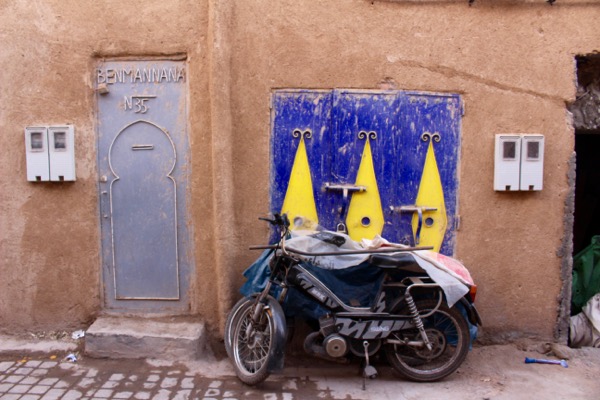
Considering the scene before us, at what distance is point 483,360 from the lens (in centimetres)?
436

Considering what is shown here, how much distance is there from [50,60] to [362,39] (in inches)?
105

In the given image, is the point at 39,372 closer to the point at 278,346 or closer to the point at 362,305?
the point at 278,346

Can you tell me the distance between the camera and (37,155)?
4461mm

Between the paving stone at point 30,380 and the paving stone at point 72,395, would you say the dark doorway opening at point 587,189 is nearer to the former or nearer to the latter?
the paving stone at point 72,395

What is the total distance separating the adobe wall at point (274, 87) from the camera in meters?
4.38

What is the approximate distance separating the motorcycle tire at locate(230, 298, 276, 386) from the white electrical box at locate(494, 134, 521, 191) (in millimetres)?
2216

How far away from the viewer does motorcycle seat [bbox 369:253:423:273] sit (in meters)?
3.86

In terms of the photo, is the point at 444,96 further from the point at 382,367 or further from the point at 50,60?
the point at 50,60

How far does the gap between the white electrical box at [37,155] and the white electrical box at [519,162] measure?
12.5 ft

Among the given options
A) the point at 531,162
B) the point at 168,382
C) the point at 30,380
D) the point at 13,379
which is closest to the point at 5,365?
the point at 13,379

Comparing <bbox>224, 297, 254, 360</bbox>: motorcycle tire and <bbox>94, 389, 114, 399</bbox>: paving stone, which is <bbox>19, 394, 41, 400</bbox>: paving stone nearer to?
<bbox>94, 389, 114, 399</bbox>: paving stone

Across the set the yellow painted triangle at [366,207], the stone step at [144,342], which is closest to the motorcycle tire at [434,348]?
the yellow painted triangle at [366,207]

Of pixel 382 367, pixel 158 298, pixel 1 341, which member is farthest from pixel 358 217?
pixel 1 341

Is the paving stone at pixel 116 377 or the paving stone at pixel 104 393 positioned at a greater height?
the paving stone at pixel 116 377
